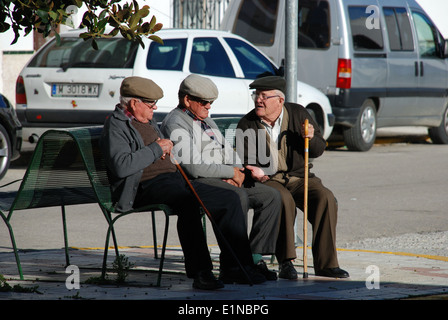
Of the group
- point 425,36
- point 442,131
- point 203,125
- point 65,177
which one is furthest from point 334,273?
point 442,131

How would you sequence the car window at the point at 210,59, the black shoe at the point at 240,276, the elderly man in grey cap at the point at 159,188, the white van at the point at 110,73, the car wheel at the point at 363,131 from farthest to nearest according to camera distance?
1. the car wheel at the point at 363,131
2. the car window at the point at 210,59
3. the white van at the point at 110,73
4. the black shoe at the point at 240,276
5. the elderly man in grey cap at the point at 159,188

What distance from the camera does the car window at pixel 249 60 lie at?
13.1 meters

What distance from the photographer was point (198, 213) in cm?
582

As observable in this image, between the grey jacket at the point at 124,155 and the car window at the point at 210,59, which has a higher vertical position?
the grey jacket at the point at 124,155

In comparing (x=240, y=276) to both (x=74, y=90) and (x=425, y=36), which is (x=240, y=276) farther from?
(x=425, y=36)

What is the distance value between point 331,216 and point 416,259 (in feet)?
3.27

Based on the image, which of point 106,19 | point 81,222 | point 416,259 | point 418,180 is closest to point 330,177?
point 418,180

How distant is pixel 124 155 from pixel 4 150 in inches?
240

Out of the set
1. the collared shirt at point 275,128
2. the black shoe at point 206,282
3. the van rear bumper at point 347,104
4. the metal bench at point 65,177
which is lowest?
the van rear bumper at point 347,104

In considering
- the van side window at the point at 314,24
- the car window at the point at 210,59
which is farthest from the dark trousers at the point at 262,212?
the van side window at the point at 314,24

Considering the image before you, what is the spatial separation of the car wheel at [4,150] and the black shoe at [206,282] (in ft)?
20.8

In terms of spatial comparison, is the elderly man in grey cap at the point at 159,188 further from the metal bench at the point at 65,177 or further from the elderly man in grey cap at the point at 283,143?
the elderly man in grey cap at the point at 283,143

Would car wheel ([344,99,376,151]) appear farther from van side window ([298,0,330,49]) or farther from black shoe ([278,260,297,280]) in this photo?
black shoe ([278,260,297,280])

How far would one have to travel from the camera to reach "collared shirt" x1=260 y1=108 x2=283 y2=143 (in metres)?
6.78
